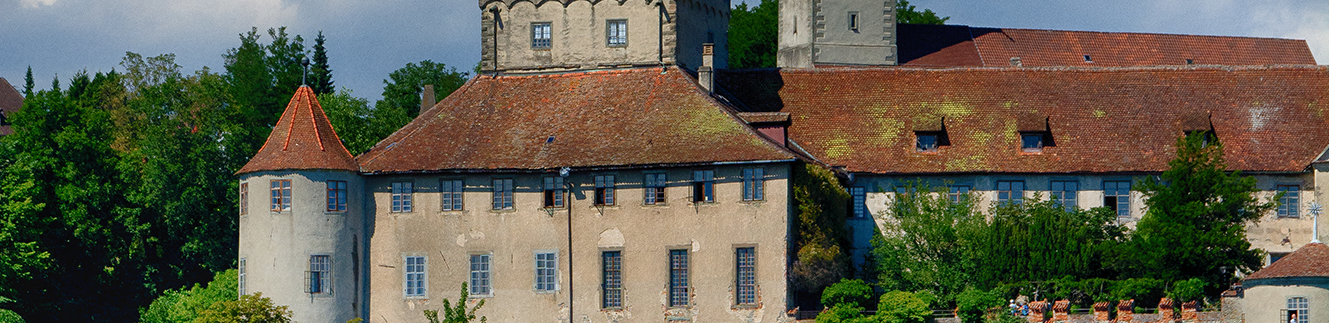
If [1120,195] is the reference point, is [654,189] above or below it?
above

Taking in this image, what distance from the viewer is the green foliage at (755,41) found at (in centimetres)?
9075

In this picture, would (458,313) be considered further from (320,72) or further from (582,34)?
(320,72)

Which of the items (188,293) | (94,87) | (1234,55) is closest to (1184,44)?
(1234,55)

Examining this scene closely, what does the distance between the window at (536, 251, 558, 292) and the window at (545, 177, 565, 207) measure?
56.1 inches

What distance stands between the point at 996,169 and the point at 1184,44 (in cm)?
2105

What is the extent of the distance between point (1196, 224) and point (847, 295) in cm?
971

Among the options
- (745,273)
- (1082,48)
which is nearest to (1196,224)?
(745,273)

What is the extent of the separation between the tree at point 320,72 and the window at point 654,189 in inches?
1451

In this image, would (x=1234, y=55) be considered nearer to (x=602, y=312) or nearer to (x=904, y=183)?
(x=904, y=183)

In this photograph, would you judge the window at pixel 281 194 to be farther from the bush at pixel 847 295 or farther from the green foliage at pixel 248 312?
the bush at pixel 847 295

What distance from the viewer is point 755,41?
91438 millimetres

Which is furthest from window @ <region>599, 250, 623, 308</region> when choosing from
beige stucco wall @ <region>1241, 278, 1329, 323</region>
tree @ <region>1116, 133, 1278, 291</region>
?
beige stucco wall @ <region>1241, 278, 1329, 323</region>

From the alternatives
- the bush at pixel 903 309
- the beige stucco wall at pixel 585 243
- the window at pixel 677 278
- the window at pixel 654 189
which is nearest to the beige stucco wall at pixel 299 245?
the beige stucco wall at pixel 585 243

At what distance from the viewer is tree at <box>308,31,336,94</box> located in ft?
304
